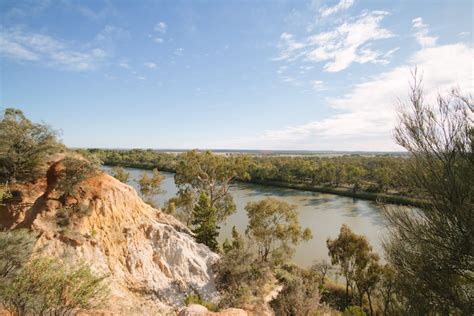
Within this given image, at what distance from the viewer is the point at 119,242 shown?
35.6 feet

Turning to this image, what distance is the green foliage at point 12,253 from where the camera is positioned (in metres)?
4.88

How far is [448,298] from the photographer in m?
5.65

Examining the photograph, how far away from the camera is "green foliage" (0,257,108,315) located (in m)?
4.69

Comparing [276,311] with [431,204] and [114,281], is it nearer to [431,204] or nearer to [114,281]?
[114,281]

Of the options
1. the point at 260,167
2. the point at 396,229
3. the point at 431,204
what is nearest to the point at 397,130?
the point at 431,204

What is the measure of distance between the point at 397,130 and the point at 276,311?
844cm

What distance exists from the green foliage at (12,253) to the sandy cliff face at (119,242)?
116 inches

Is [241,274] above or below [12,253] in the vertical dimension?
below

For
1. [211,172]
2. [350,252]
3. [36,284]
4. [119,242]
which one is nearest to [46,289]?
[36,284]

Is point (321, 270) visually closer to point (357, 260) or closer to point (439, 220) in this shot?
point (357, 260)

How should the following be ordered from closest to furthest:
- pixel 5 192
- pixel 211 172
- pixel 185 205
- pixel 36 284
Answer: pixel 36 284 < pixel 5 192 < pixel 211 172 < pixel 185 205

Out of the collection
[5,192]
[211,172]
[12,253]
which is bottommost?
[12,253]

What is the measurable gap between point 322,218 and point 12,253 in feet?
84.2

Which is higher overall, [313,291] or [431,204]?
[431,204]
